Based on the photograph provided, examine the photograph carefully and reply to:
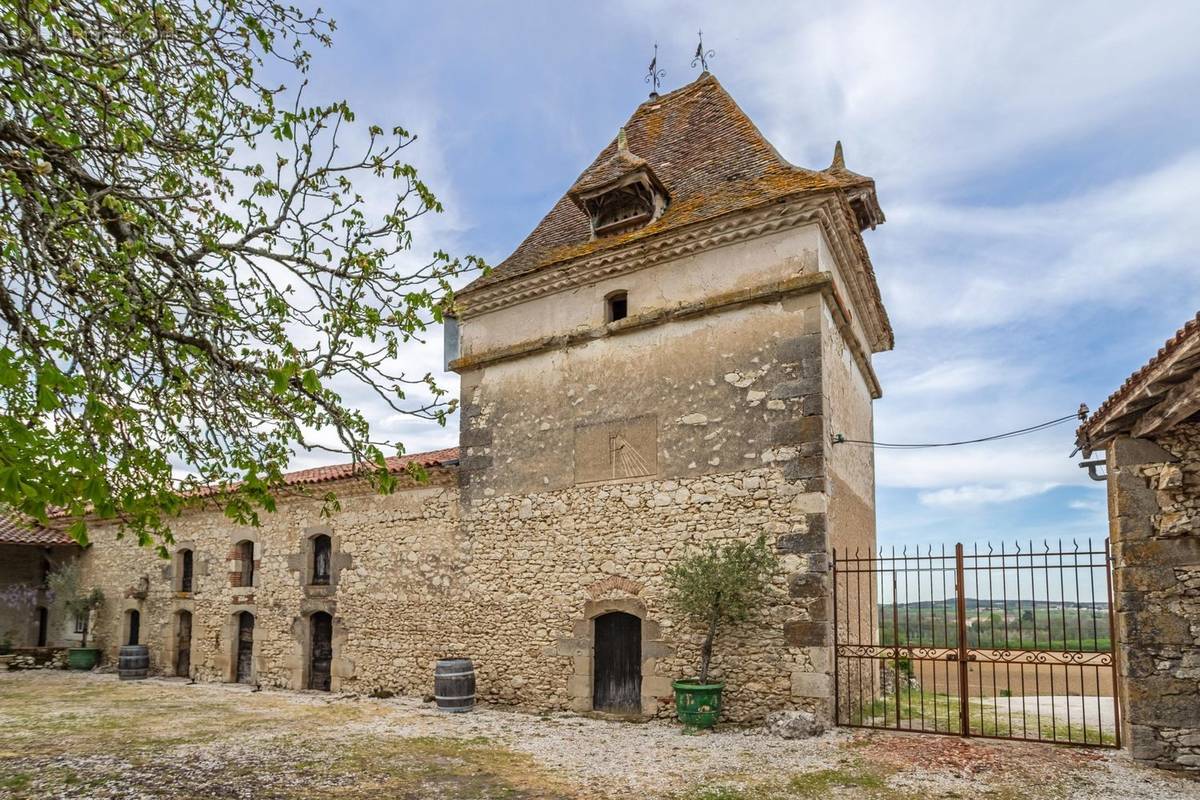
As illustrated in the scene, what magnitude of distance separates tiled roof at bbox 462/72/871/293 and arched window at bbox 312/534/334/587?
598cm

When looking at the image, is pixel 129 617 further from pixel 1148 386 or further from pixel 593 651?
pixel 1148 386

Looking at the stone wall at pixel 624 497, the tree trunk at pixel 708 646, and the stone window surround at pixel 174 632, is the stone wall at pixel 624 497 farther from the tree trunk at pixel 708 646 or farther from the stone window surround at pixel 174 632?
the stone window surround at pixel 174 632

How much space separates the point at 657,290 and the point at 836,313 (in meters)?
2.55

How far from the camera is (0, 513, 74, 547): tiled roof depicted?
19.8 metres

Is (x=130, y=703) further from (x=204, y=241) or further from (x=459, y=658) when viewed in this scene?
(x=204, y=241)

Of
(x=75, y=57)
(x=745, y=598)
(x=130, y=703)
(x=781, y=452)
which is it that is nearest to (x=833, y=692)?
(x=745, y=598)

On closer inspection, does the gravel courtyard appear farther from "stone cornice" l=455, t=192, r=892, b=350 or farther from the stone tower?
"stone cornice" l=455, t=192, r=892, b=350

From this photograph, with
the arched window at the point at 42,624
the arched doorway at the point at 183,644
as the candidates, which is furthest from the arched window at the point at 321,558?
the arched window at the point at 42,624

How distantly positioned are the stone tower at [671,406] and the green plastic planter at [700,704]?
0.33 m

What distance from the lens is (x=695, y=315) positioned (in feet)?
35.6

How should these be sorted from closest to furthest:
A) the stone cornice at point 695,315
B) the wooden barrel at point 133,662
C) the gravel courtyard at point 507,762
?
1. the gravel courtyard at point 507,762
2. the stone cornice at point 695,315
3. the wooden barrel at point 133,662

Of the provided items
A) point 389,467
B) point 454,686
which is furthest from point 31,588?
point 454,686

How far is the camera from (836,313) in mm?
10875

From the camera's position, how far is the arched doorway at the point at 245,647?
15914 millimetres
